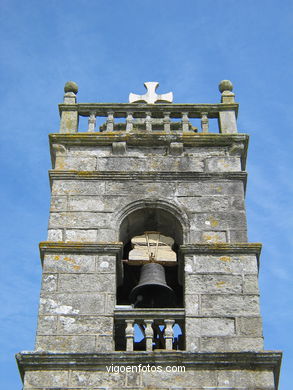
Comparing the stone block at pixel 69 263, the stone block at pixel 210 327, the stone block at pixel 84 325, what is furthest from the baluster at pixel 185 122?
the stone block at pixel 84 325

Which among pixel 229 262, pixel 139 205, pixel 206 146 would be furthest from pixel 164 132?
pixel 229 262

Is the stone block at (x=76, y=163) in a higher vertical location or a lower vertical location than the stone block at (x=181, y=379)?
higher

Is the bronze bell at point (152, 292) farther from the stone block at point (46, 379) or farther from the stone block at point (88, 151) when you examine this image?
the stone block at point (88, 151)

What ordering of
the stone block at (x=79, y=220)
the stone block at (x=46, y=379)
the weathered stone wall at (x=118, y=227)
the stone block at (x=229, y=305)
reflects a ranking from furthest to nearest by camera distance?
1. the stone block at (x=79, y=220)
2. the stone block at (x=229, y=305)
3. the weathered stone wall at (x=118, y=227)
4. the stone block at (x=46, y=379)

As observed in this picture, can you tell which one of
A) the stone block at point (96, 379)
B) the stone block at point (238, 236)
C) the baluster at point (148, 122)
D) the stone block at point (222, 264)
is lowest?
the stone block at point (96, 379)

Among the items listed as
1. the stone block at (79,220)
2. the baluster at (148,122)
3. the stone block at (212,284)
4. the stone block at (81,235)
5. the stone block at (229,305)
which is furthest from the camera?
the baluster at (148,122)

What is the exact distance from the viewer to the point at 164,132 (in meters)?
13.2

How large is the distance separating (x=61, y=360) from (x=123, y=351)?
0.77 m

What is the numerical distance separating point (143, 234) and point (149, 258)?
2.05 feet

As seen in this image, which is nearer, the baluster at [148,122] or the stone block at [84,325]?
the stone block at [84,325]

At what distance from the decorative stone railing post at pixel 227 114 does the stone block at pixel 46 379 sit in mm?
4915

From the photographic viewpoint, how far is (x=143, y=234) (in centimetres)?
1247

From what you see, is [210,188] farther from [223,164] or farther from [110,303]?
[110,303]

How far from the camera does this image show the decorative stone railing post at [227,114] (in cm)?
1356
